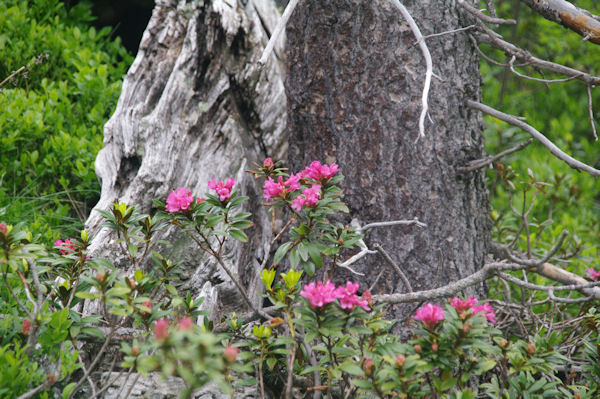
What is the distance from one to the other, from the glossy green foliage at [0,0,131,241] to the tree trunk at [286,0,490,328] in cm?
177

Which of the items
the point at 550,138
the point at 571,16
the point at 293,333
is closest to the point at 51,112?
the point at 293,333

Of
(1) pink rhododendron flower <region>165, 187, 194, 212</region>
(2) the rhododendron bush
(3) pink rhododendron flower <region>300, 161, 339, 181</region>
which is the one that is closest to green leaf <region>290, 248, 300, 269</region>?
(2) the rhododendron bush

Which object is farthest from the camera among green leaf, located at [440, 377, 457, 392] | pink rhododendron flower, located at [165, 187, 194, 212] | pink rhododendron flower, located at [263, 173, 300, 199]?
pink rhododendron flower, located at [263, 173, 300, 199]

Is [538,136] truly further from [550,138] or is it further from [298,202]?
[550,138]

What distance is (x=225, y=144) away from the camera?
3.46m

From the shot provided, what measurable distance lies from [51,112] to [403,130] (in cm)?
255

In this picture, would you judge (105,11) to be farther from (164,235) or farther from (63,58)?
(164,235)

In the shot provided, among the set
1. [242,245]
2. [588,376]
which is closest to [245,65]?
[242,245]

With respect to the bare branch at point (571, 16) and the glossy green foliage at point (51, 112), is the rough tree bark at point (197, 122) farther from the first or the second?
the bare branch at point (571, 16)

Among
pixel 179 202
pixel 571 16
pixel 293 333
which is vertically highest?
pixel 571 16

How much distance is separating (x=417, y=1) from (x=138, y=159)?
5.93 feet

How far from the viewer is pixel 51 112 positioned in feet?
12.4

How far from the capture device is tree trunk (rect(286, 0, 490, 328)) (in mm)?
2641

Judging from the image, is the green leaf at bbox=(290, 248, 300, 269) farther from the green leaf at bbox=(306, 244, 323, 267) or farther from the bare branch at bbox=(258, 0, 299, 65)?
the bare branch at bbox=(258, 0, 299, 65)
